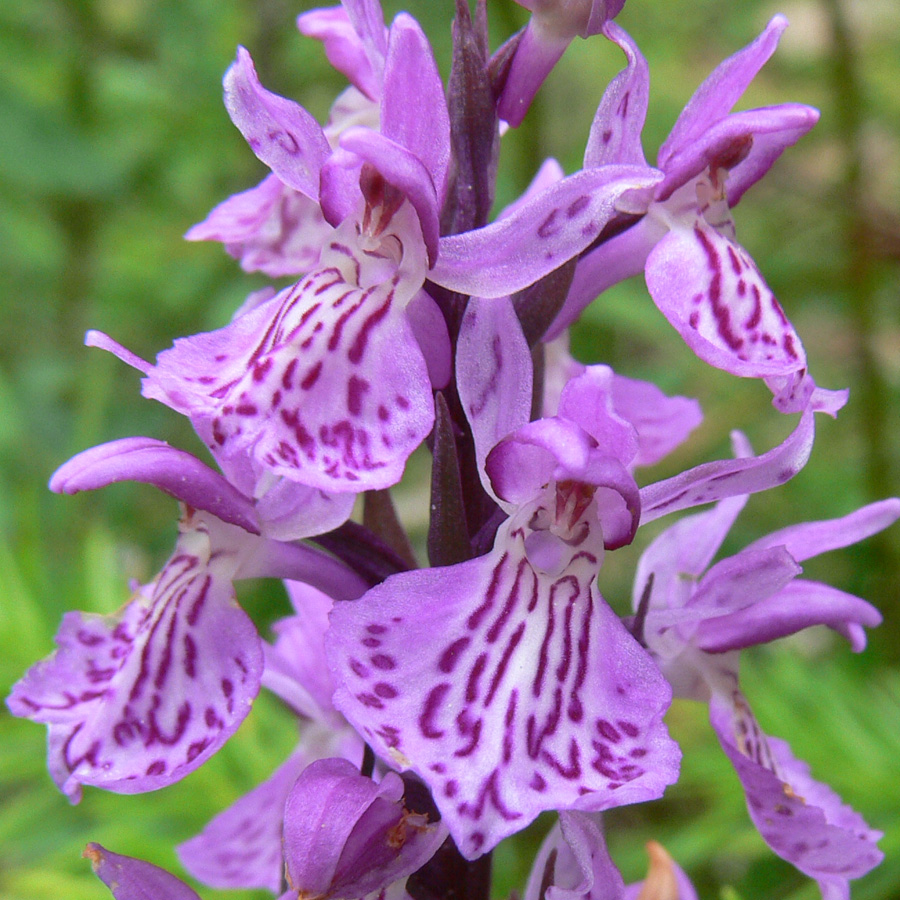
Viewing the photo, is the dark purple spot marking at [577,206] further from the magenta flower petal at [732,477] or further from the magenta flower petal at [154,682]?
the magenta flower petal at [154,682]

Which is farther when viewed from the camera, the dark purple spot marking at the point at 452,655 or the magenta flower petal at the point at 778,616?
the magenta flower petal at the point at 778,616

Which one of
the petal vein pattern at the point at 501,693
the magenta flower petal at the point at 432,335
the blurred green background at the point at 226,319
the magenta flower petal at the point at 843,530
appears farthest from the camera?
the blurred green background at the point at 226,319

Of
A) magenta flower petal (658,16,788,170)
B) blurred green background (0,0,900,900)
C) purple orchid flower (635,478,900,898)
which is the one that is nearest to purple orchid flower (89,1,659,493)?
magenta flower petal (658,16,788,170)

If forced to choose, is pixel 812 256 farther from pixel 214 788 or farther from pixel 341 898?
pixel 341 898

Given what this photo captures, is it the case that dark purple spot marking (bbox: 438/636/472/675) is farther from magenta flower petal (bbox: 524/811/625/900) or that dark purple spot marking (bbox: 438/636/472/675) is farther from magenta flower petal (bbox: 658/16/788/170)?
magenta flower petal (bbox: 658/16/788/170)

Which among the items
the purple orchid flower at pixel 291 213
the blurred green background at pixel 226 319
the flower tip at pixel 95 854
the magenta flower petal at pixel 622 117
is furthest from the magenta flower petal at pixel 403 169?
the blurred green background at pixel 226 319

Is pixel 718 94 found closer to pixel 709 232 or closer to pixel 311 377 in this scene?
pixel 709 232

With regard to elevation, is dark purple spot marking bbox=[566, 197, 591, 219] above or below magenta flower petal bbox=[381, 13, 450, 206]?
below
